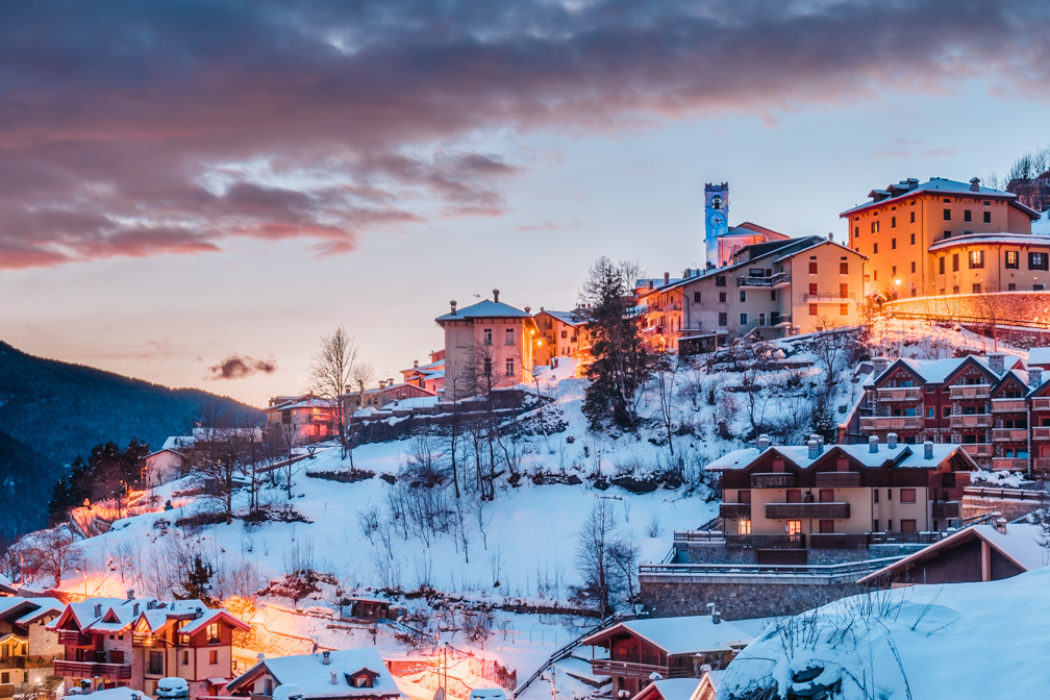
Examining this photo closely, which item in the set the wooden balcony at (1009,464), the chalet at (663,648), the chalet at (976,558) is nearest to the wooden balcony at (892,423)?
the wooden balcony at (1009,464)

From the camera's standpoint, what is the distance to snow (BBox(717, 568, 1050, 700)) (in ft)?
34.0

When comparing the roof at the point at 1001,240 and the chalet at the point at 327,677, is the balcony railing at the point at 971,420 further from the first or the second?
the chalet at the point at 327,677

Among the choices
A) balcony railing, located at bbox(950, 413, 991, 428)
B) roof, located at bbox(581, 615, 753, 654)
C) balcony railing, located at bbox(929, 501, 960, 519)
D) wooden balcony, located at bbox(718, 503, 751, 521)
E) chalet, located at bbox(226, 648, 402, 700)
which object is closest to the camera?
roof, located at bbox(581, 615, 753, 654)

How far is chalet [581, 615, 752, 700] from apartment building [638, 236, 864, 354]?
40.9 meters

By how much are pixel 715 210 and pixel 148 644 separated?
84124 mm

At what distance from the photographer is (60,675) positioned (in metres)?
57.0

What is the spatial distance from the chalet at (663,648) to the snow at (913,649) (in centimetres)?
2814

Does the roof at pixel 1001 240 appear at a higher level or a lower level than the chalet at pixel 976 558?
higher

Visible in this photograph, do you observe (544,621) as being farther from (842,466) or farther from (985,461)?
(985,461)

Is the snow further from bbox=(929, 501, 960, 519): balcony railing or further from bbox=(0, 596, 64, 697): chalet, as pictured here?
bbox=(0, 596, 64, 697): chalet

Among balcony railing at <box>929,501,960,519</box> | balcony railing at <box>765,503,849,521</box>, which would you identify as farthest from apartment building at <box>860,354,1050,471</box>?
balcony railing at <box>765,503,849,521</box>

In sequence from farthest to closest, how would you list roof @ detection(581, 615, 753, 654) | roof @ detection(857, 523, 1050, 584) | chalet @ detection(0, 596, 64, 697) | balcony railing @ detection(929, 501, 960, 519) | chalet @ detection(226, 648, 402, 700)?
1. chalet @ detection(0, 596, 64, 697)
2. balcony railing @ detection(929, 501, 960, 519)
3. chalet @ detection(226, 648, 402, 700)
4. roof @ detection(581, 615, 753, 654)
5. roof @ detection(857, 523, 1050, 584)

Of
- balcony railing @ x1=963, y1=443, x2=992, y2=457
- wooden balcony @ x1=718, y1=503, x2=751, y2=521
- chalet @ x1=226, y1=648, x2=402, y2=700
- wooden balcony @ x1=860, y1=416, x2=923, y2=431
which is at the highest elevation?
wooden balcony @ x1=860, y1=416, x2=923, y2=431

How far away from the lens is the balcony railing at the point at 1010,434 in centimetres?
6044
